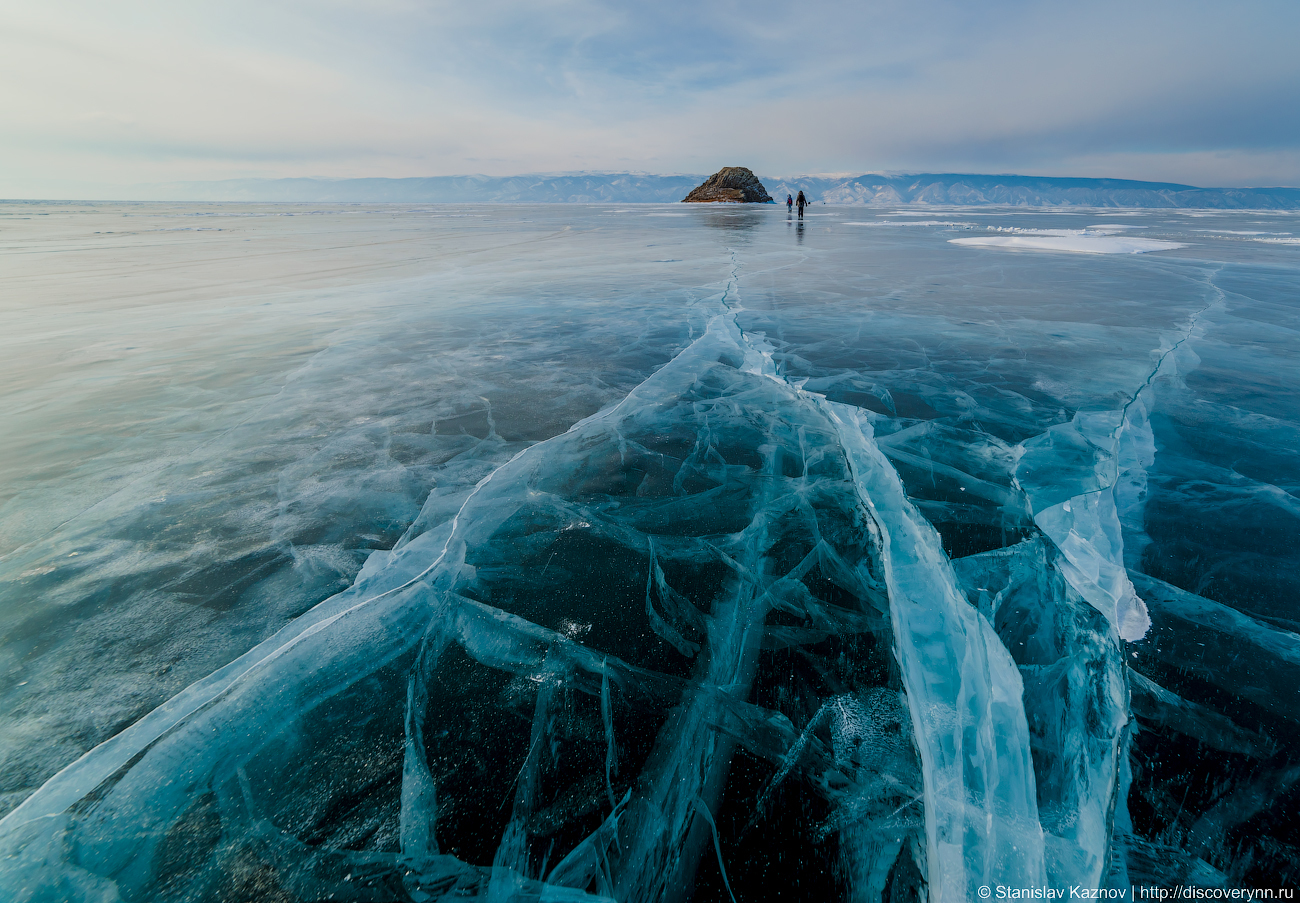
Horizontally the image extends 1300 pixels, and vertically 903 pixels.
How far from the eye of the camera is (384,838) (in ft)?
4.70

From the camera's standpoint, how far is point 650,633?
6.81ft

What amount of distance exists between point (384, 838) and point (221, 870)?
42 cm

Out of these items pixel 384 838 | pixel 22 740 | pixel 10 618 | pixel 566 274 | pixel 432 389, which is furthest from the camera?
pixel 566 274

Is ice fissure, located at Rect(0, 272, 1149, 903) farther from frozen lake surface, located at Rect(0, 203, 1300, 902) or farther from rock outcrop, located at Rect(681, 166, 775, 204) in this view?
rock outcrop, located at Rect(681, 166, 775, 204)

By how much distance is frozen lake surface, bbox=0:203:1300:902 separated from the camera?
1437 mm

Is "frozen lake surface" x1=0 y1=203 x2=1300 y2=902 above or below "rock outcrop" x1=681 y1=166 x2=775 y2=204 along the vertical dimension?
below

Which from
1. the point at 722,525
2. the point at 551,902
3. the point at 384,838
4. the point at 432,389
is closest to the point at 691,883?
the point at 551,902

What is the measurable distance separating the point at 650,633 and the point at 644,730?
0.42m

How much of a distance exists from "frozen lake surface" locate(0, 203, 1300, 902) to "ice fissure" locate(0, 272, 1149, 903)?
12 millimetres

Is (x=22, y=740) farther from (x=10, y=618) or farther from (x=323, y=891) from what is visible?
(x=323, y=891)

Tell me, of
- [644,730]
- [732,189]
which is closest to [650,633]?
[644,730]

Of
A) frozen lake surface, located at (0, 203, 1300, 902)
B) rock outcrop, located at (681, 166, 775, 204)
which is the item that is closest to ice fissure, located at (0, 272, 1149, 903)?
→ frozen lake surface, located at (0, 203, 1300, 902)

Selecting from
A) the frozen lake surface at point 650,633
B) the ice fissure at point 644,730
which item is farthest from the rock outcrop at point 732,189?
the ice fissure at point 644,730

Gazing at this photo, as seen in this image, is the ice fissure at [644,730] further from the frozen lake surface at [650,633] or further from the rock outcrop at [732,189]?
the rock outcrop at [732,189]
